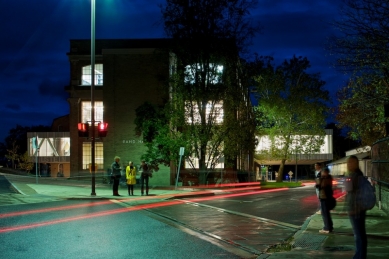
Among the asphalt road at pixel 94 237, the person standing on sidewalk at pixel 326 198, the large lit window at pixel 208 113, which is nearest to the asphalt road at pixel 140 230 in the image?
the asphalt road at pixel 94 237

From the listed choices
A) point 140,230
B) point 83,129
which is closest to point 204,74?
point 83,129

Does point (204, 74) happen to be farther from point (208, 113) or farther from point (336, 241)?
point (336, 241)

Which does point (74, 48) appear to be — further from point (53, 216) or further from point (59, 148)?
point (53, 216)

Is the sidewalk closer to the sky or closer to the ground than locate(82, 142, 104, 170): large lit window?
closer to the ground

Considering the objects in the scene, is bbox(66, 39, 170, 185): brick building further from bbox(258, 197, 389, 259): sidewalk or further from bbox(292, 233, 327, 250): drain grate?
bbox(292, 233, 327, 250): drain grate

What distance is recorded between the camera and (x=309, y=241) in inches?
458

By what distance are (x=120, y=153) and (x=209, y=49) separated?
39.4 ft

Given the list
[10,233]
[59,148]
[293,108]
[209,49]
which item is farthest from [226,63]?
[59,148]

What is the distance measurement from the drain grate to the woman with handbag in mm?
563

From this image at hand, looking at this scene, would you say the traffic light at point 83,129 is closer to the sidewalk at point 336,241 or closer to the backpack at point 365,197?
the sidewalk at point 336,241

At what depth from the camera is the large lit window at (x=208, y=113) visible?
126 feet

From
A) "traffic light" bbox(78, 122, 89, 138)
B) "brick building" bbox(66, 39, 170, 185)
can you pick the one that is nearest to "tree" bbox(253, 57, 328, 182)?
→ "brick building" bbox(66, 39, 170, 185)

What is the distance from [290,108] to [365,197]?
1751 inches

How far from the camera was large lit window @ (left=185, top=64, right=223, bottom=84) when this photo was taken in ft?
125
